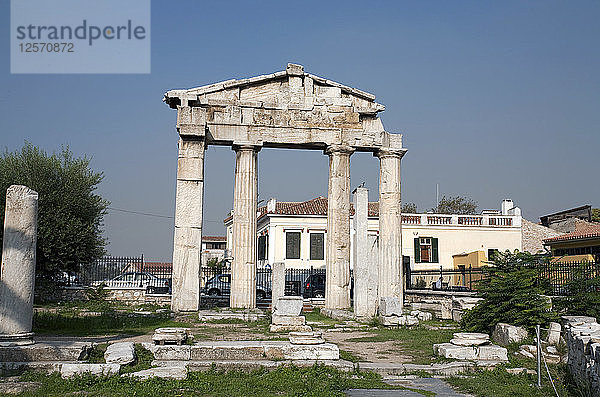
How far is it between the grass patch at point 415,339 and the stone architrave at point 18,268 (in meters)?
7.18

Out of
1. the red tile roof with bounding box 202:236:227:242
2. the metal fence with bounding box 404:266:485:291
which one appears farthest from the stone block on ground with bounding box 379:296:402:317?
the red tile roof with bounding box 202:236:227:242

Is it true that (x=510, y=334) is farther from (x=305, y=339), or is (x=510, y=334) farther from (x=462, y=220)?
(x=462, y=220)

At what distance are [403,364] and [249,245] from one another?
33.2ft

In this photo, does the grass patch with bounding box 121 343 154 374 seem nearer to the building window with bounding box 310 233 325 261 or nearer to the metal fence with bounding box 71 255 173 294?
the metal fence with bounding box 71 255 173 294

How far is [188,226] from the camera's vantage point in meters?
19.7

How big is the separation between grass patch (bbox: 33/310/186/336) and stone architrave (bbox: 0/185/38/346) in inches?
135

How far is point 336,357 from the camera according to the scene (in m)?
11.0

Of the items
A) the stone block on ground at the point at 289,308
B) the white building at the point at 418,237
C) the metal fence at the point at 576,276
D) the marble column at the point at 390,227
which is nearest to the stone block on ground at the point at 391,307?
the marble column at the point at 390,227

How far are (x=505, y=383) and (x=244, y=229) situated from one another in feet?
40.0

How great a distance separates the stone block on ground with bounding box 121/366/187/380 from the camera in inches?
370

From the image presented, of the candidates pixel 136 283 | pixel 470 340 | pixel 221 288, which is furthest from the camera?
pixel 221 288

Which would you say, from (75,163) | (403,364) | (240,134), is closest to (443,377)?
(403,364)

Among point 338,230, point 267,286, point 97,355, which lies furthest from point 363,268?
point 267,286

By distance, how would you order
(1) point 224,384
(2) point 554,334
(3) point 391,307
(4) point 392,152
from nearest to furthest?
(1) point 224,384 → (2) point 554,334 → (3) point 391,307 → (4) point 392,152
